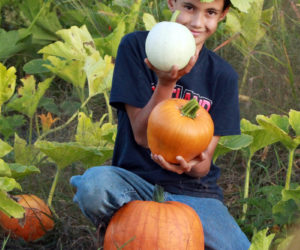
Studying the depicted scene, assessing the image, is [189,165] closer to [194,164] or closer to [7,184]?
[194,164]

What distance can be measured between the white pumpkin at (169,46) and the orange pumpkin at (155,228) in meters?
0.47

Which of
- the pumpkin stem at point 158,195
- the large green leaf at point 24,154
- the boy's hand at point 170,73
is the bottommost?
the large green leaf at point 24,154

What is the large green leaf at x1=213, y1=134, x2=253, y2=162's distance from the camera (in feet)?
6.93

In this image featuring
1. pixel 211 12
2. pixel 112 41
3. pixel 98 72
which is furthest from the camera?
pixel 112 41

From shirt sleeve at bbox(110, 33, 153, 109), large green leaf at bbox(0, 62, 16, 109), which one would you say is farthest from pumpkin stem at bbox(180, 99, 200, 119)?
large green leaf at bbox(0, 62, 16, 109)

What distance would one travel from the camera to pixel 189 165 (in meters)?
1.77

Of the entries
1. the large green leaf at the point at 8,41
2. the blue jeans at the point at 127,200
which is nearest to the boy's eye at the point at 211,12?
the blue jeans at the point at 127,200

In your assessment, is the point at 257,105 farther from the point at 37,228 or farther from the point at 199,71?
the point at 37,228

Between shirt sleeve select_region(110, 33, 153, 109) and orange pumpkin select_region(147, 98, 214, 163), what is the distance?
0.24 m

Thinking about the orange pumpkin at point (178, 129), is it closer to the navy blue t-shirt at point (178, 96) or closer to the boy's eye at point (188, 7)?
the navy blue t-shirt at point (178, 96)

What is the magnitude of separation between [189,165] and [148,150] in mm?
318

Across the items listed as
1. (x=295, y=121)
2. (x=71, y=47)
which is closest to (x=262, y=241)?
(x=295, y=121)

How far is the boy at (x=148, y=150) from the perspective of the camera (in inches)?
74.4

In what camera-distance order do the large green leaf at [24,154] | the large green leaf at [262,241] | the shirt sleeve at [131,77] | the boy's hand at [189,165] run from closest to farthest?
the large green leaf at [262,241], the boy's hand at [189,165], the shirt sleeve at [131,77], the large green leaf at [24,154]
